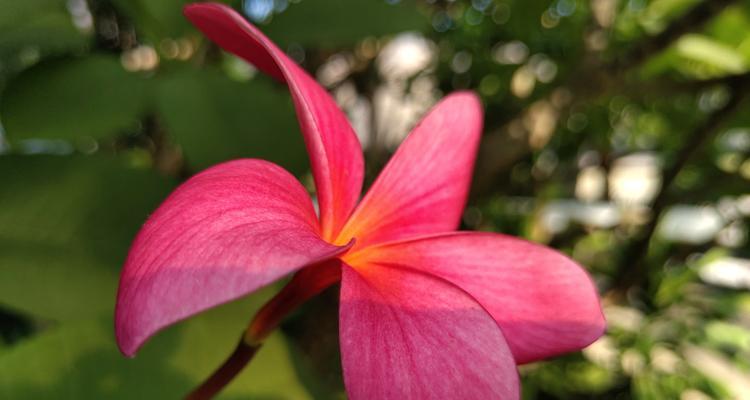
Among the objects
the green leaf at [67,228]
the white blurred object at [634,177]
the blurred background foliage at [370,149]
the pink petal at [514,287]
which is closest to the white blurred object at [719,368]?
the blurred background foliage at [370,149]

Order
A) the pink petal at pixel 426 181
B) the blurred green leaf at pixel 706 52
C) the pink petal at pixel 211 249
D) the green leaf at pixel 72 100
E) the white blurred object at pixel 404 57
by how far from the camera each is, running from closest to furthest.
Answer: the pink petal at pixel 211 249
the pink petal at pixel 426 181
the green leaf at pixel 72 100
the blurred green leaf at pixel 706 52
the white blurred object at pixel 404 57

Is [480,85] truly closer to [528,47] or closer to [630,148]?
[528,47]

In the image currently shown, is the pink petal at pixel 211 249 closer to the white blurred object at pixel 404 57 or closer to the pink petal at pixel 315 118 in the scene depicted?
the pink petal at pixel 315 118

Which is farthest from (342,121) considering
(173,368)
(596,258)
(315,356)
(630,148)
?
Result: (630,148)

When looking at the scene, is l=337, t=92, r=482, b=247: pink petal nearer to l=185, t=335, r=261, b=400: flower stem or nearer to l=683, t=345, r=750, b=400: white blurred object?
l=185, t=335, r=261, b=400: flower stem

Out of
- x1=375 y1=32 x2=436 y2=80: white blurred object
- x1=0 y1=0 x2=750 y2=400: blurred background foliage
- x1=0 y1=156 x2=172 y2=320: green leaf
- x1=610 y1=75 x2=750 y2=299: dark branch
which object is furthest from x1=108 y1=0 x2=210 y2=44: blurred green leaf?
x1=610 y1=75 x2=750 y2=299: dark branch

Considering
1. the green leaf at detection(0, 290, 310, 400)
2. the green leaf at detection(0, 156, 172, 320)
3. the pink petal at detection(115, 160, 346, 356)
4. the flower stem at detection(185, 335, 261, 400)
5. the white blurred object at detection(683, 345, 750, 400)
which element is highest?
the pink petal at detection(115, 160, 346, 356)

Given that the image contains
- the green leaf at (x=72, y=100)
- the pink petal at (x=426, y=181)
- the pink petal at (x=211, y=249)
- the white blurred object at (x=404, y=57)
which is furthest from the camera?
the white blurred object at (x=404, y=57)

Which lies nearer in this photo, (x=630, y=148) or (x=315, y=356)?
(x=315, y=356)
